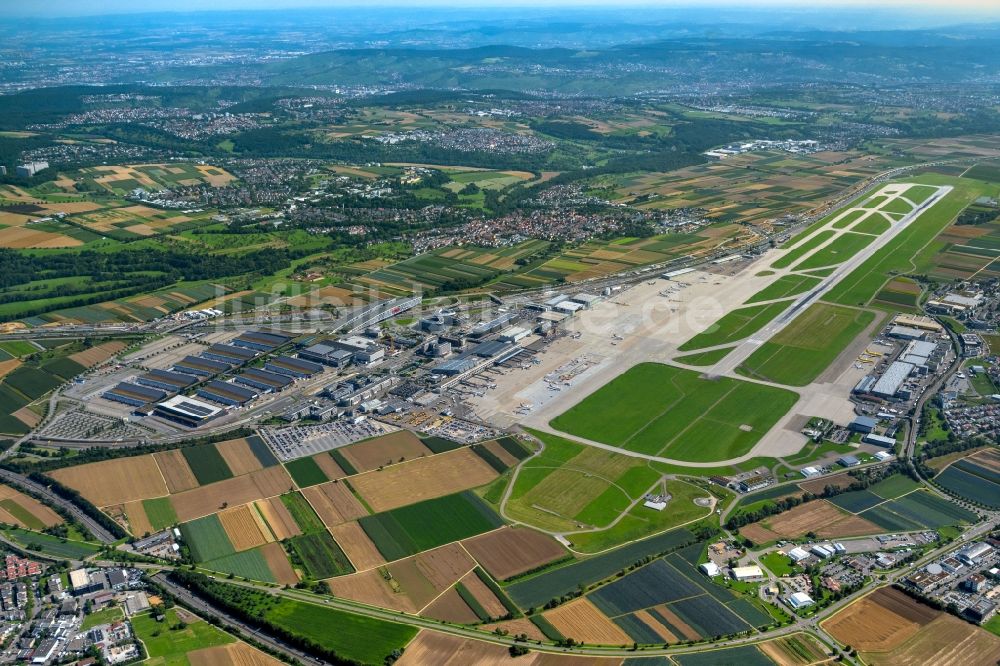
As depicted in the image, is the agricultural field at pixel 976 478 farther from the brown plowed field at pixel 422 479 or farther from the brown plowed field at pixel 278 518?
the brown plowed field at pixel 278 518

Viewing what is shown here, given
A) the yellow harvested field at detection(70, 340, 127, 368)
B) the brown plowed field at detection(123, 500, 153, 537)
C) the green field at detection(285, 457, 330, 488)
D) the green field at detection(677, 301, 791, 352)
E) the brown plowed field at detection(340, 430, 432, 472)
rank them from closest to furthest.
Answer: the brown plowed field at detection(123, 500, 153, 537) < the green field at detection(285, 457, 330, 488) < the brown plowed field at detection(340, 430, 432, 472) < the yellow harvested field at detection(70, 340, 127, 368) < the green field at detection(677, 301, 791, 352)

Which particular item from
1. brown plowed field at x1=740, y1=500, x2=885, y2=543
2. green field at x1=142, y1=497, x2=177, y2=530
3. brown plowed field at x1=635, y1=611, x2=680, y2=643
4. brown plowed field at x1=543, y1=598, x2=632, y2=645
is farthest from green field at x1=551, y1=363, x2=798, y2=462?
green field at x1=142, y1=497, x2=177, y2=530

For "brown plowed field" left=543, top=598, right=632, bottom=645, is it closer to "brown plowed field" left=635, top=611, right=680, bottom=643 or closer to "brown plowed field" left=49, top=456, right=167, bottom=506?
"brown plowed field" left=635, top=611, right=680, bottom=643

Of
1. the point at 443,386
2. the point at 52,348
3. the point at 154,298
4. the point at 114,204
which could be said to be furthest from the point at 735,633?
the point at 114,204

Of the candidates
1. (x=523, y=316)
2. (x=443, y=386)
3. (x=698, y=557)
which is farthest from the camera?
(x=523, y=316)

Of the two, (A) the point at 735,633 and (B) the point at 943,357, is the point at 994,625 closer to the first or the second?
(A) the point at 735,633

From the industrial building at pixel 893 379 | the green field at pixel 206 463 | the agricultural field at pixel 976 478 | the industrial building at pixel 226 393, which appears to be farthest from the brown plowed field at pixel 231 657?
the industrial building at pixel 893 379
